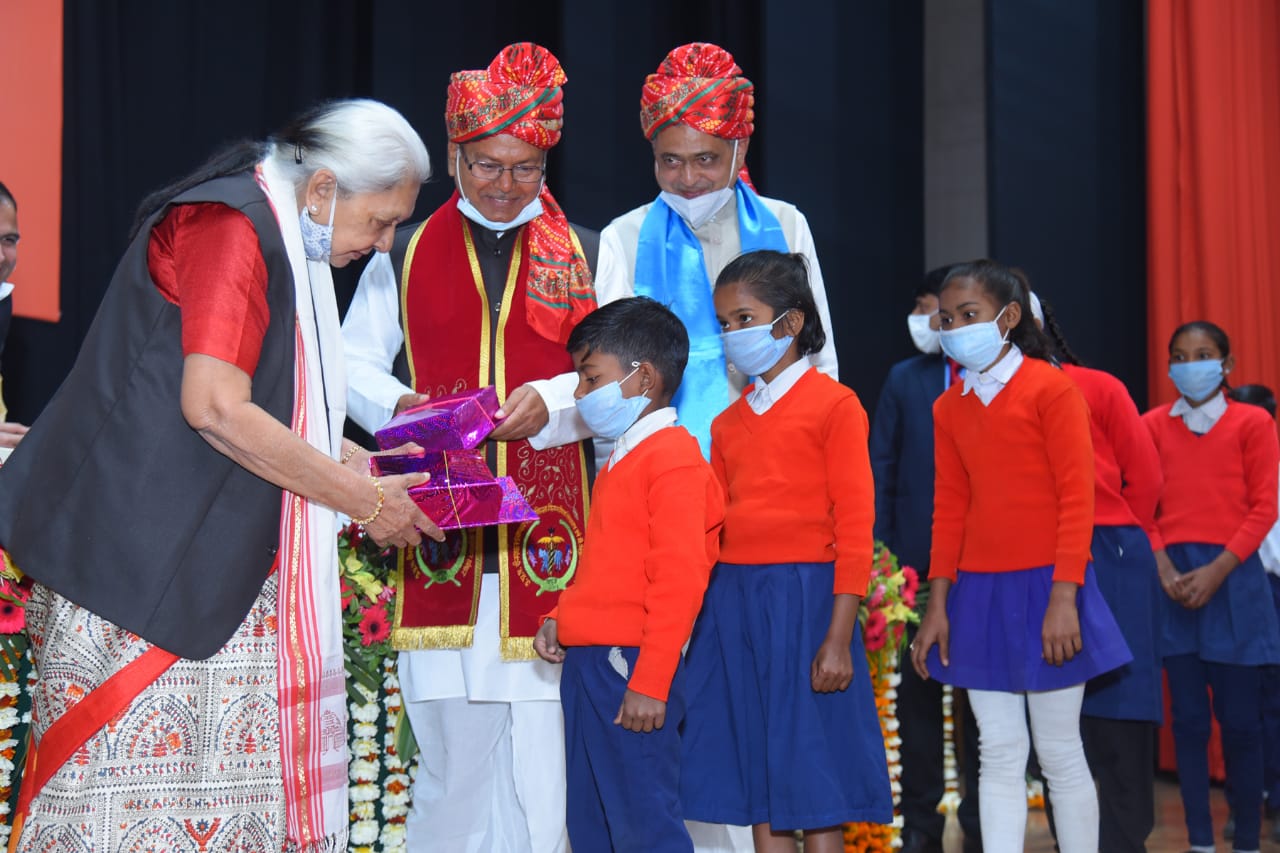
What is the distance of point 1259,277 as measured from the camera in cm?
585

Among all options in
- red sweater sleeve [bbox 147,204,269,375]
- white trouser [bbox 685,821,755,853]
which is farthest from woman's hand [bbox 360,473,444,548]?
white trouser [bbox 685,821,755,853]

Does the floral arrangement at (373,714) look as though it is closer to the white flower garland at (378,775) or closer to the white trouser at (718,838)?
the white flower garland at (378,775)

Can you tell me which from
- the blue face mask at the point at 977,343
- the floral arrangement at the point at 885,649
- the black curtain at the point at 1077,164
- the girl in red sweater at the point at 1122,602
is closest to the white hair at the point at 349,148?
the blue face mask at the point at 977,343

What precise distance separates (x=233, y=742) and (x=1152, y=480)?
113 inches

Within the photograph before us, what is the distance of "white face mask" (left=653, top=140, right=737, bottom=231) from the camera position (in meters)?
3.14

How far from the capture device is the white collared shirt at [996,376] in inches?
126

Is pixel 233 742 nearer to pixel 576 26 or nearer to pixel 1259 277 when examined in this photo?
pixel 576 26

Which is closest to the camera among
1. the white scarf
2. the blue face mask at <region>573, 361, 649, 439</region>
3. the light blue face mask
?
the white scarf

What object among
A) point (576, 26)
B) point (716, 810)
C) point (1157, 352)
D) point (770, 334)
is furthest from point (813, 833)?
point (1157, 352)

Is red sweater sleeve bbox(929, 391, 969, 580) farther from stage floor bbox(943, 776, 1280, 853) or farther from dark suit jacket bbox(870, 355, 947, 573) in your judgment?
stage floor bbox(943, 776, 1280, 853)

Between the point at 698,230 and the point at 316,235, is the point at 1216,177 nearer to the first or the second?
the point at 698,230

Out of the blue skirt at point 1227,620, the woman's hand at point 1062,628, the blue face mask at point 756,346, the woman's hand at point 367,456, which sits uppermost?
the blue face mask at point 756,346

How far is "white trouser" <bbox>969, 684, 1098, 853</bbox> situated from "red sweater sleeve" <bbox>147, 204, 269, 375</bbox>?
2.05 meters

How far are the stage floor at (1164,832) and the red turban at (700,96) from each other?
257 centimetres
